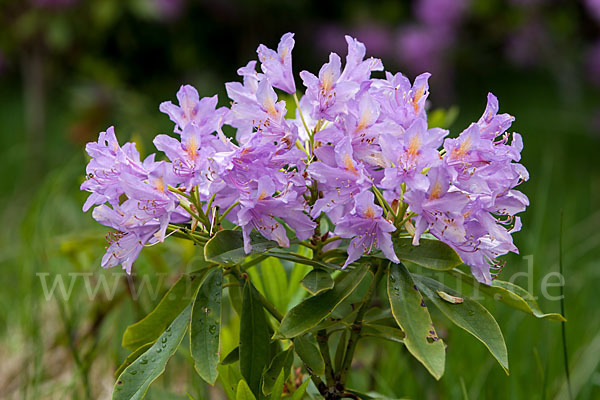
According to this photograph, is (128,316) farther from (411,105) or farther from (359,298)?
(411,105)

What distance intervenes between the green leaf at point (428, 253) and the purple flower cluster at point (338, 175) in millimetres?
14

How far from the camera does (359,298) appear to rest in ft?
2.63

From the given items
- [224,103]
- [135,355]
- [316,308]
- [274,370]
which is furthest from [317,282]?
[224,103]

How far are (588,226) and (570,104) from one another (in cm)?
95

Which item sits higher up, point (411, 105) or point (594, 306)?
point (411, 105)

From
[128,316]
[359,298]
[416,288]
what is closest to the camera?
[416,288]

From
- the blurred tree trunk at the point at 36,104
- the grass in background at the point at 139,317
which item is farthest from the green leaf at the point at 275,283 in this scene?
the blurred tree trunk at the point at 36,104

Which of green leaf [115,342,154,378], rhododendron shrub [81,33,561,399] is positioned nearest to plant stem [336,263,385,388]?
rhododendron shrub [81,33,561,399]

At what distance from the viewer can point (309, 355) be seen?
69 cm

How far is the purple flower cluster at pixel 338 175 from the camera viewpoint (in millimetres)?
609

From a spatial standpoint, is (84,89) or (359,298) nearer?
(359,298)

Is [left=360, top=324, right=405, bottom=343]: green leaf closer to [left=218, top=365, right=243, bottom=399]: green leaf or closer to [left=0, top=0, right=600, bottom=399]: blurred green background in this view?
[left=218, top=365, right=243, bottom=399]: green leaf

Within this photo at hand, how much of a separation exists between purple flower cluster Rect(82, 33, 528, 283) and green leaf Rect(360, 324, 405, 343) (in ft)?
0.35

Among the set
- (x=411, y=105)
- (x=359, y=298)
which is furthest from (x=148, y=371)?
(x=411, y=105)
